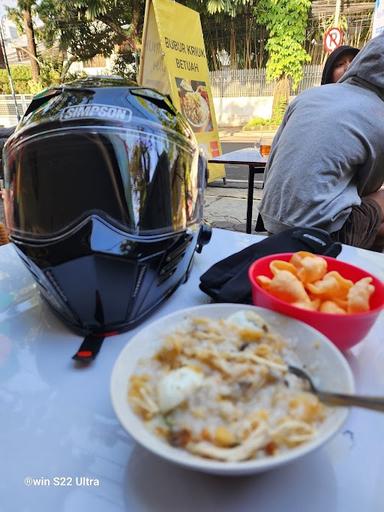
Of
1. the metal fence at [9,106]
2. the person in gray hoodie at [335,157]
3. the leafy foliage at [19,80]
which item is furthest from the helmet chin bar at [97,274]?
the leafy foliage at [19,80]

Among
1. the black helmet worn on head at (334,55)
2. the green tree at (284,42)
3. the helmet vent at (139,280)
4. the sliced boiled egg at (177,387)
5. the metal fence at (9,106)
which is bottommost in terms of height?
the metal fence at (9,106)

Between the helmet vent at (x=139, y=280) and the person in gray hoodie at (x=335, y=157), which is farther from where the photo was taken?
the person in gray hoodie at (x=335, y=157)

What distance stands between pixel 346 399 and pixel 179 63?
2.99 metres

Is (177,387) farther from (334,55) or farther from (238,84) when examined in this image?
(238,84)

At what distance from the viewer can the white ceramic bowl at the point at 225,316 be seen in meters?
0.32

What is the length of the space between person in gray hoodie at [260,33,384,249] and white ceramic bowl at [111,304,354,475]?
862mm

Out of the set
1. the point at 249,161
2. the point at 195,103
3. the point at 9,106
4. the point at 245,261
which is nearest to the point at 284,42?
the point at 195,103

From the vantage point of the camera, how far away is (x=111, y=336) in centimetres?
61

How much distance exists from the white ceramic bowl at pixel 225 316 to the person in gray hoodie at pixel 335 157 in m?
0.86

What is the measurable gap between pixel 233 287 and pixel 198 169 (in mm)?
316

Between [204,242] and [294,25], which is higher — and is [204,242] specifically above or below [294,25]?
below

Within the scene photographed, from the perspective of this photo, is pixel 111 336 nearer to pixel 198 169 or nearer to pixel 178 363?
pixel 178 363

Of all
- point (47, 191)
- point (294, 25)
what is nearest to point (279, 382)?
point (47, 191)

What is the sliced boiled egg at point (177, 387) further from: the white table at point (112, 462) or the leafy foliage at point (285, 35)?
the leafy foliage at point (285, 35)
